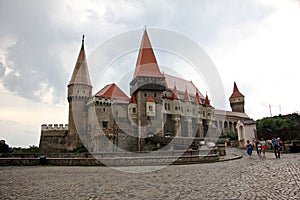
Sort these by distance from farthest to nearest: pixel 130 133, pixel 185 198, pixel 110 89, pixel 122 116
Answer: pixel 110 89
pixel 122 116
pixel 130 133
pixel 185 198

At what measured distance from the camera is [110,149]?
125 feet

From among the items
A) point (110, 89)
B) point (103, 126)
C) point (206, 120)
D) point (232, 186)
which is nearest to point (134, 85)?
point (110, 89)

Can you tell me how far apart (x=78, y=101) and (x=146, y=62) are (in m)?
15.3

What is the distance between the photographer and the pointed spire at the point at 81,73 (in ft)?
153

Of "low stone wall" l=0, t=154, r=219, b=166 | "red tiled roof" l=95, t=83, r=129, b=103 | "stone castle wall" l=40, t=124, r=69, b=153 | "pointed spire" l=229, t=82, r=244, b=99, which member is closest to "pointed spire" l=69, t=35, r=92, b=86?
"red tiled roof" l=95, t=83, r=129, b=103

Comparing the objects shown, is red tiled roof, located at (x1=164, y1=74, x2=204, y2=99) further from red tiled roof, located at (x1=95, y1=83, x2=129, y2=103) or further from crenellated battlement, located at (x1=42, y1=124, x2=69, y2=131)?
crenellated battlement, located at (x1=42, y1=124, x2=69, y2=131)

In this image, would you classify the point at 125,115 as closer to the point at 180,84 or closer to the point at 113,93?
the point at 113,93

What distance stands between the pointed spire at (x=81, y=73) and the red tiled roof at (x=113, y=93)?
11.8 ft

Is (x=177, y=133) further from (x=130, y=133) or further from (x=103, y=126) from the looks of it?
(x=103, y=126)

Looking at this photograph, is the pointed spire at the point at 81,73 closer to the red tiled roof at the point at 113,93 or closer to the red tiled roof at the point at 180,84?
the red tiled roof at the point at 113,93

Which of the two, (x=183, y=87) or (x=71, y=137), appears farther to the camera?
(x=183, y=87)

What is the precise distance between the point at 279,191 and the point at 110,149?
3418cm

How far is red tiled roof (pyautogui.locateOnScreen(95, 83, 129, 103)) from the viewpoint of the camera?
48584mm

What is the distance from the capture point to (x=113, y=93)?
164ft
